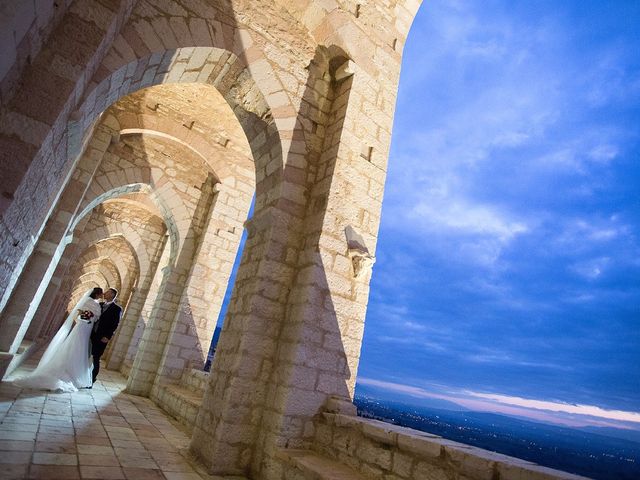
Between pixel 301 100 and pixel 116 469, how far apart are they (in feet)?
12.7

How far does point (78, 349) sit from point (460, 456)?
6109 mm

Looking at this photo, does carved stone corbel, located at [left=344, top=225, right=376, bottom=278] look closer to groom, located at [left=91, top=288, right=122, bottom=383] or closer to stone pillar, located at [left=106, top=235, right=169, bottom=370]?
groom, located at [left=91, top=288, right=122, bottom=383]

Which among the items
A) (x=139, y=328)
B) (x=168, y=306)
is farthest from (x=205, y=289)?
(x=139, y=328)

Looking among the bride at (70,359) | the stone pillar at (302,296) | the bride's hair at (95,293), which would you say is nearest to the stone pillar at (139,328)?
the bride's hair at (95,293)

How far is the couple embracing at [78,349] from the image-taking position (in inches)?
205

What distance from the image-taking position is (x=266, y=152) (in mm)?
4082

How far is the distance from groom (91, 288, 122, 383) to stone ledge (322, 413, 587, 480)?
5469 mm

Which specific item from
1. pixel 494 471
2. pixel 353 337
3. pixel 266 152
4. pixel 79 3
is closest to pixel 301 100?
pixel 266 152

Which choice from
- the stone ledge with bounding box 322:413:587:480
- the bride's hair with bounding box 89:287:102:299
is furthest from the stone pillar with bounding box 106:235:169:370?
the stone ledge with bounding box 322:413:587:480

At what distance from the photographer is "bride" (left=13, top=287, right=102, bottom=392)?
16.9 ft

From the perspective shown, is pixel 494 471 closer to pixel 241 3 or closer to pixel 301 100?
pixel 301 100

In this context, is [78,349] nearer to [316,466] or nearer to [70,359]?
[70,359]

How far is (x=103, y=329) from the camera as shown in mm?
6242

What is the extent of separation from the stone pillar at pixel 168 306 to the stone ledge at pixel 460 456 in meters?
5.16
